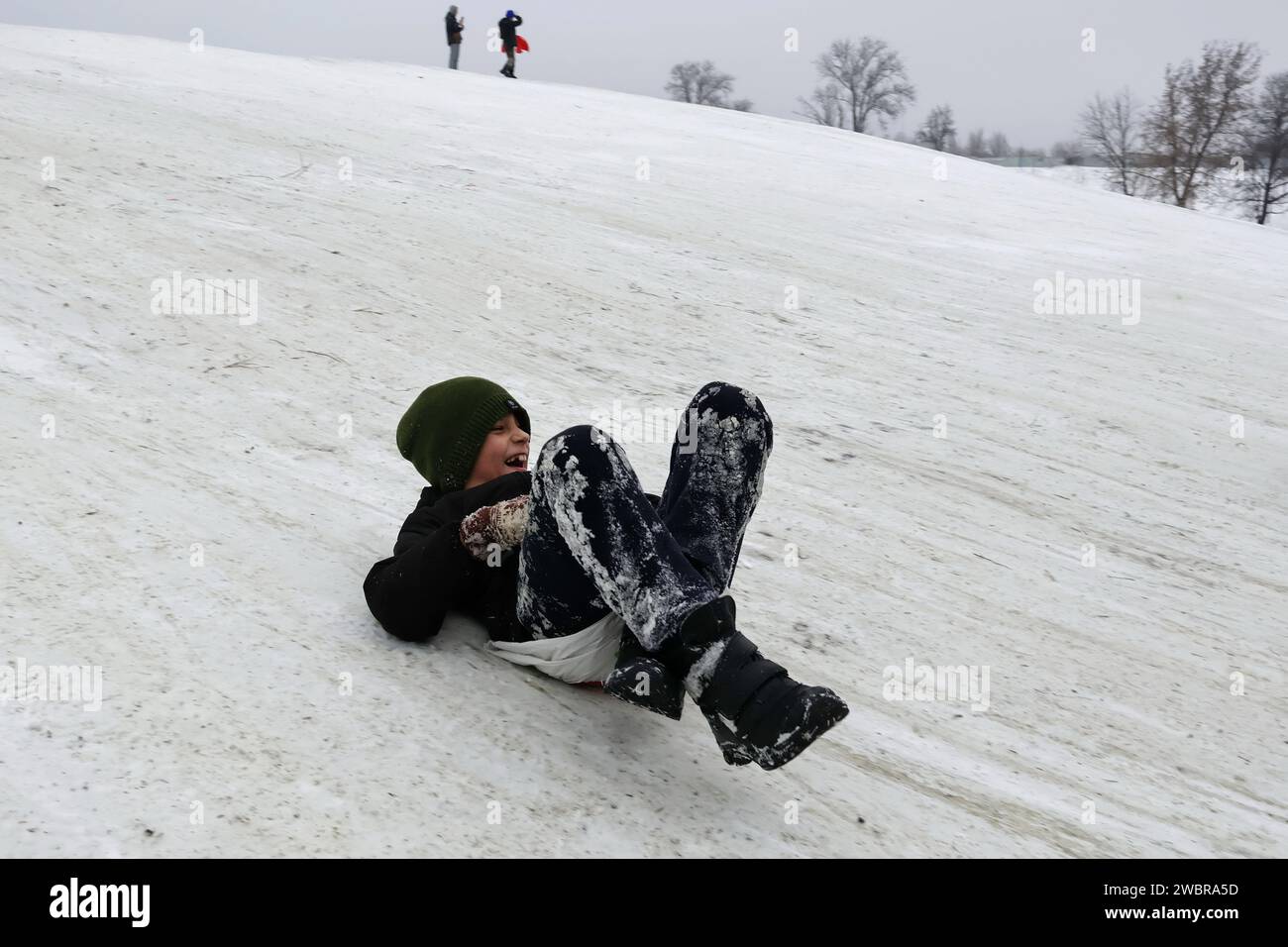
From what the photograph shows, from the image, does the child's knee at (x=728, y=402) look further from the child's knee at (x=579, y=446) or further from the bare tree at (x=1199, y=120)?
the bare tree at (x=1199, y=120)

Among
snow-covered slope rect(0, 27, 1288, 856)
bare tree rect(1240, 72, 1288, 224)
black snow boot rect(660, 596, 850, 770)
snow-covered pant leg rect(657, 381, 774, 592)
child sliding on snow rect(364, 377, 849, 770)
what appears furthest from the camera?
bare tree rect(1240, 72, 1288, 224)

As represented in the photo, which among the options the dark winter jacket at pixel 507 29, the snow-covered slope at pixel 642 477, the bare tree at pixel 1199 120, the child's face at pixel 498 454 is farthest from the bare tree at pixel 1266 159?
the child's face at pixel 498 454

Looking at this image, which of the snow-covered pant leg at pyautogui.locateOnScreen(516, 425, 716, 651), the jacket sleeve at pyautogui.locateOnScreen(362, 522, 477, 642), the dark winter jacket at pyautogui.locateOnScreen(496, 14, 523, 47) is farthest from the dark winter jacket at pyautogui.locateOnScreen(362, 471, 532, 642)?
the dark winter jacket at pyautogui.locateOnScreen(496, 14, 523, 47)

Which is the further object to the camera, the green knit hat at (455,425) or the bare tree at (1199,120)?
the bare tree at (1199,120)

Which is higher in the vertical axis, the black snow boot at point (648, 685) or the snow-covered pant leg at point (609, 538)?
the snow-covered pant leg at point (609, 538)

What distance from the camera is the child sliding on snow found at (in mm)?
2084

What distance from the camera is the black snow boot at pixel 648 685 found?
2090mm

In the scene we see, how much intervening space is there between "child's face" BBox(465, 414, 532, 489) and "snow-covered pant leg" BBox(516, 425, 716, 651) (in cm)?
51

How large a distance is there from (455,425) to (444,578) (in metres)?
0.48

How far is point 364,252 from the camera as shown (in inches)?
240

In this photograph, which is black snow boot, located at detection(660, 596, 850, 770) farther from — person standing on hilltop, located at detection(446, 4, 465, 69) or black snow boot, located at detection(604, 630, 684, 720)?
person standing on hilltop, located at detection(446, 4, 465, 69)

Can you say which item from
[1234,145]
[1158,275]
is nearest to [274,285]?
[1158,275]

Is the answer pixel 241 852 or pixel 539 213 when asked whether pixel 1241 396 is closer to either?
pixel 539 213

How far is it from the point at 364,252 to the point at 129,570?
3608 millimetres
